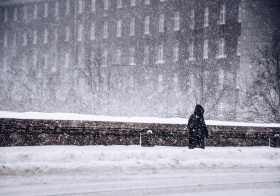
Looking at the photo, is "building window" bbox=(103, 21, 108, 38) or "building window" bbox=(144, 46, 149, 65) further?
"building window" bbox=(103, 21, 108, 38)

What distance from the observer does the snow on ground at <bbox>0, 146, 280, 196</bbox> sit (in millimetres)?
7465

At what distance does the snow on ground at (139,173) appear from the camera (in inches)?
294

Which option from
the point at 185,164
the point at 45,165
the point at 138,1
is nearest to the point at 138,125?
the point at 185,164

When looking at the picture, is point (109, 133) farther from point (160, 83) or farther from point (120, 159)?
point (160, 83)

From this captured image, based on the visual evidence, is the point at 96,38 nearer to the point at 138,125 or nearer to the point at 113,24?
the point at 113,24

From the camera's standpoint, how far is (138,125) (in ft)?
46.1

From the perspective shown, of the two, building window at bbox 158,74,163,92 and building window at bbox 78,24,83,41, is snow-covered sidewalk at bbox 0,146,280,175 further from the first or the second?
building window at bbox 78,24,83,41

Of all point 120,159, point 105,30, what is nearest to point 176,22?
point 105,30

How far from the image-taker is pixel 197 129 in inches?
519

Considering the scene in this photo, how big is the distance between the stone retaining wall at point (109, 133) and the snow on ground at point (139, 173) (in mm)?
2133

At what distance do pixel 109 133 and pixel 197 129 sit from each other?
3404 millimetres

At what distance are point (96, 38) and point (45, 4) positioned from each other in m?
10.7

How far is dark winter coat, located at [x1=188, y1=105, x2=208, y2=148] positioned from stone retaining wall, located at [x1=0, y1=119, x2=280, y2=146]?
4.41ft

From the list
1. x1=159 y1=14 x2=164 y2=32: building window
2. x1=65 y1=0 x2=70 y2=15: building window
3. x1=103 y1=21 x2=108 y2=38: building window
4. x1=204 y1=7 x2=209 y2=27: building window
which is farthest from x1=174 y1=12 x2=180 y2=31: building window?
x1=65 y1=0 x2=70 y2=15: building window
